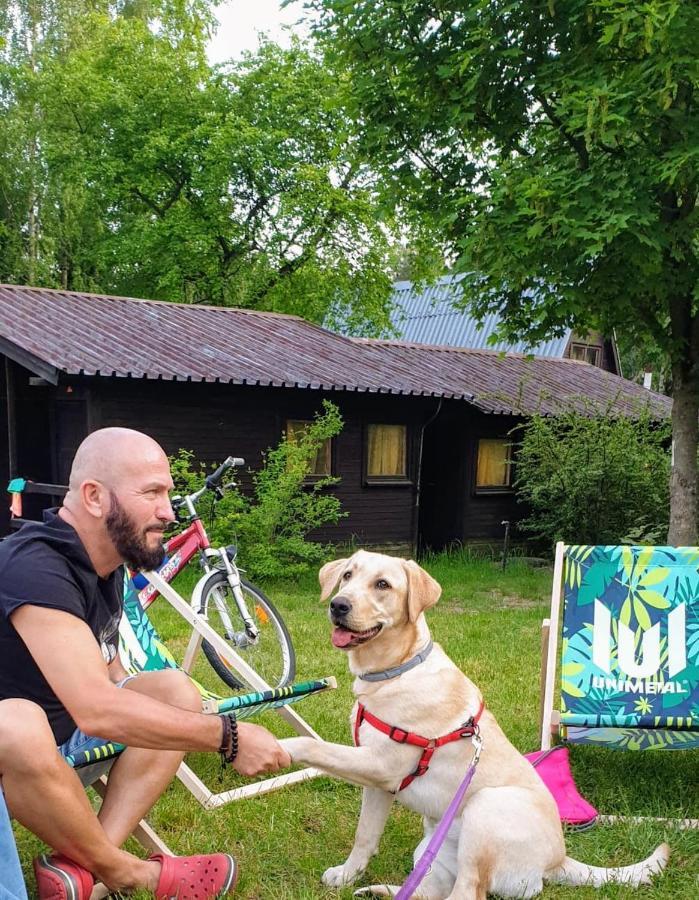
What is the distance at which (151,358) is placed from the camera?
433 inches

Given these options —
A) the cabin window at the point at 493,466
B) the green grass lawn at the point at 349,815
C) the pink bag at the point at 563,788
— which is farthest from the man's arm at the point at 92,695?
the cabin window at the point at 493,466

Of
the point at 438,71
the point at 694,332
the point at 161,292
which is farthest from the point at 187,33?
the point at 694,332

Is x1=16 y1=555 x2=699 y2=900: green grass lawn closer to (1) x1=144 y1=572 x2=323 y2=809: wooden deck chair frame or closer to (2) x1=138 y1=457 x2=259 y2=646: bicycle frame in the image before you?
(1) x1=144 y1=572 x2=323 y2=809: wooden deck chair frame

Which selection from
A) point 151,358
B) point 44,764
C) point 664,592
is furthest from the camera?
point 151,358

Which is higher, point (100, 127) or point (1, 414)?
point (100, 127)

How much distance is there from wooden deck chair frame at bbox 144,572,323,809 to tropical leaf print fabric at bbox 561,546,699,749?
131cm

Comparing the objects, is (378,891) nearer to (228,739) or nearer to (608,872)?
(608,872)

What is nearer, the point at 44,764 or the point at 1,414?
the point at 44,764

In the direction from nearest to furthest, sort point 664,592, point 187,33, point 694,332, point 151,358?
point 664,592 < point 694,332 < point 151,358 < point 187,33

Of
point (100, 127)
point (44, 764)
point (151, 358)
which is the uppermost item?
point (100, 127)

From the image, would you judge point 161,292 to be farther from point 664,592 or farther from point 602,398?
point 664,592

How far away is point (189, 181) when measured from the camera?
23578mm

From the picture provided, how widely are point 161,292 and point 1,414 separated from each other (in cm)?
1252

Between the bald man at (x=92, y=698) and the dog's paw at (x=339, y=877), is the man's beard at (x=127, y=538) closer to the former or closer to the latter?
the bald man at (x=92, y=698)
